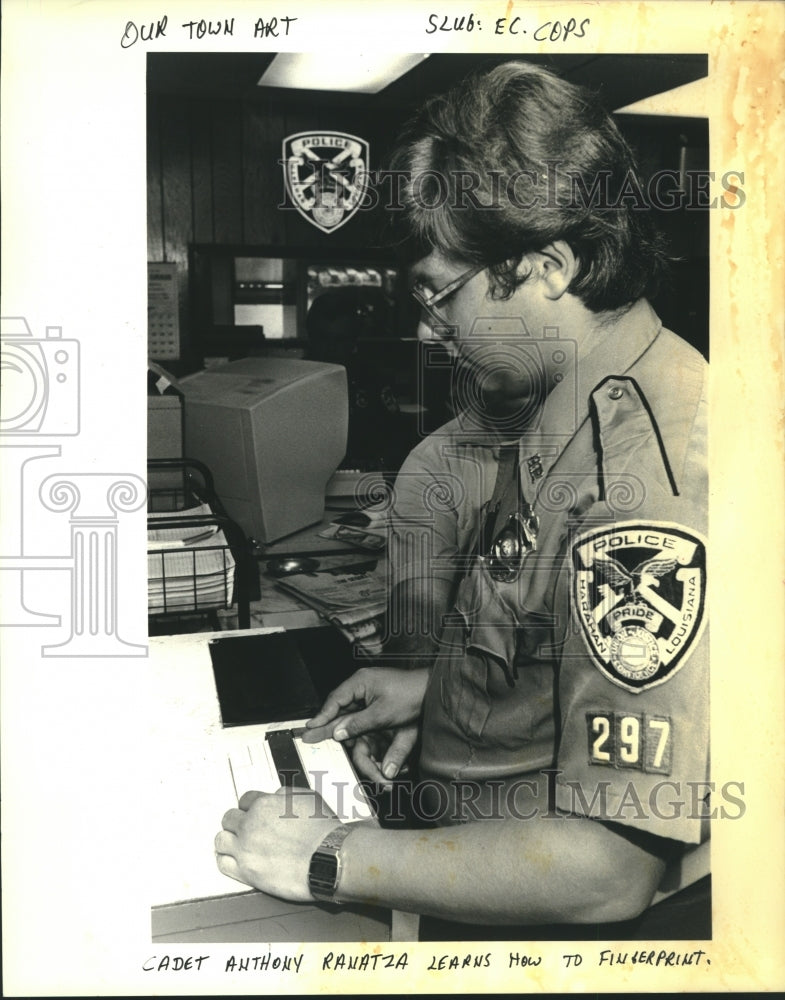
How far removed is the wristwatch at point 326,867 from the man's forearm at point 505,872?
0.01m

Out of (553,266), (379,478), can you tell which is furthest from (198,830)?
(553,266)

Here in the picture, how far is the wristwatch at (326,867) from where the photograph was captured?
50.1 inches

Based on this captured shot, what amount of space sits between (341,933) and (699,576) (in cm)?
73

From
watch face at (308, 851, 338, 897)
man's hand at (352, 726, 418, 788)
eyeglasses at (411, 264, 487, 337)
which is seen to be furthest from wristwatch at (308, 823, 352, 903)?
eyeglasses at (411, 264, 487, 337)

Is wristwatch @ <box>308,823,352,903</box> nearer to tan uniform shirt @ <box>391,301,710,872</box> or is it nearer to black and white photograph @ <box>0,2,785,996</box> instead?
black and white photograph @ <box>0,2,785,996</box>

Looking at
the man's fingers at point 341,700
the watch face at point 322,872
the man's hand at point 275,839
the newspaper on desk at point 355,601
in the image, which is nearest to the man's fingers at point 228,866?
the man's hand at point 275,839

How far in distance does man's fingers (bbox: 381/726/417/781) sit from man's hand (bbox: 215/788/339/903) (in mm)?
112

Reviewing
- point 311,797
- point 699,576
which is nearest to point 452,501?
point 699,576

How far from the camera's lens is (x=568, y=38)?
1297mm

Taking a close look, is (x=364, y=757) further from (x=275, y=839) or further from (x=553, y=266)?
(x=553, y=266)

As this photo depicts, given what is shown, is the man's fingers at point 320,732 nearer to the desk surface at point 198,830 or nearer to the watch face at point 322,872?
the desk surface at point 198,830

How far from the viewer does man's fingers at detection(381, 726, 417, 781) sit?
1.35 metres

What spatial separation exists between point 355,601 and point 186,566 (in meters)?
0.26

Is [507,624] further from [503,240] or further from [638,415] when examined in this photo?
[503,240]
